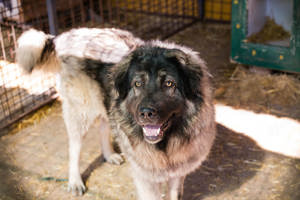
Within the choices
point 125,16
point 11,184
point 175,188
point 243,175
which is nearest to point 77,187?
point 11,184

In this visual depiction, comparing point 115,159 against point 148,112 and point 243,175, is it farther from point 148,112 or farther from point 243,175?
point 148,112

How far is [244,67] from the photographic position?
5.77m

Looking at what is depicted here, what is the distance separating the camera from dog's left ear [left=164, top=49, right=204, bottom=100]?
256cm

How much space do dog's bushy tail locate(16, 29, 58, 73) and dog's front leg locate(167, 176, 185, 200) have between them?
149 cm

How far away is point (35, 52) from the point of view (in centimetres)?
323

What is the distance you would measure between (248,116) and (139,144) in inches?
88.2

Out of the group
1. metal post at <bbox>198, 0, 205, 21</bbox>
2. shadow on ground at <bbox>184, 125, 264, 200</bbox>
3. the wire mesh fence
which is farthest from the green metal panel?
metal post at <bbox>198, 0, 205, 21</bbox>

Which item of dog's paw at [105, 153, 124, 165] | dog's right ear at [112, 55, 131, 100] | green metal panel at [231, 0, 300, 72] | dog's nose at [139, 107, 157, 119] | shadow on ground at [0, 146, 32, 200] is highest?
dog's right ear at [112, 55, 131, 100]

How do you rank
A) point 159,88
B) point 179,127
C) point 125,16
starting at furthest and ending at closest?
1. point 125,16
2. point 179,127
3. point 159,88

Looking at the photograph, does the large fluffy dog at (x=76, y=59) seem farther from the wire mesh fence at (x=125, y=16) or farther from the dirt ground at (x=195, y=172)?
the wire mesh fence at (x=125, y=16)

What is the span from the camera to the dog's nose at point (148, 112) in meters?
2.37

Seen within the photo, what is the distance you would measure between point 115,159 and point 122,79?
1460 mm

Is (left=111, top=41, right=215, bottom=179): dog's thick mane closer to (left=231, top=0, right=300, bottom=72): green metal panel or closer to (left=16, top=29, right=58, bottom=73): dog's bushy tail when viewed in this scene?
(left=16, top=29, right=58, bottom=73): dog's bushy tail

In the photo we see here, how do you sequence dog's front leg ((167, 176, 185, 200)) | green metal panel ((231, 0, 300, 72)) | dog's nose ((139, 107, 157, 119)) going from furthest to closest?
1. green metal panel ((231, 0, 300, 72))
2. dog's front leg ((167, 176, 185, 200))
3. dog's nose ((139, 107, 157, 119))
